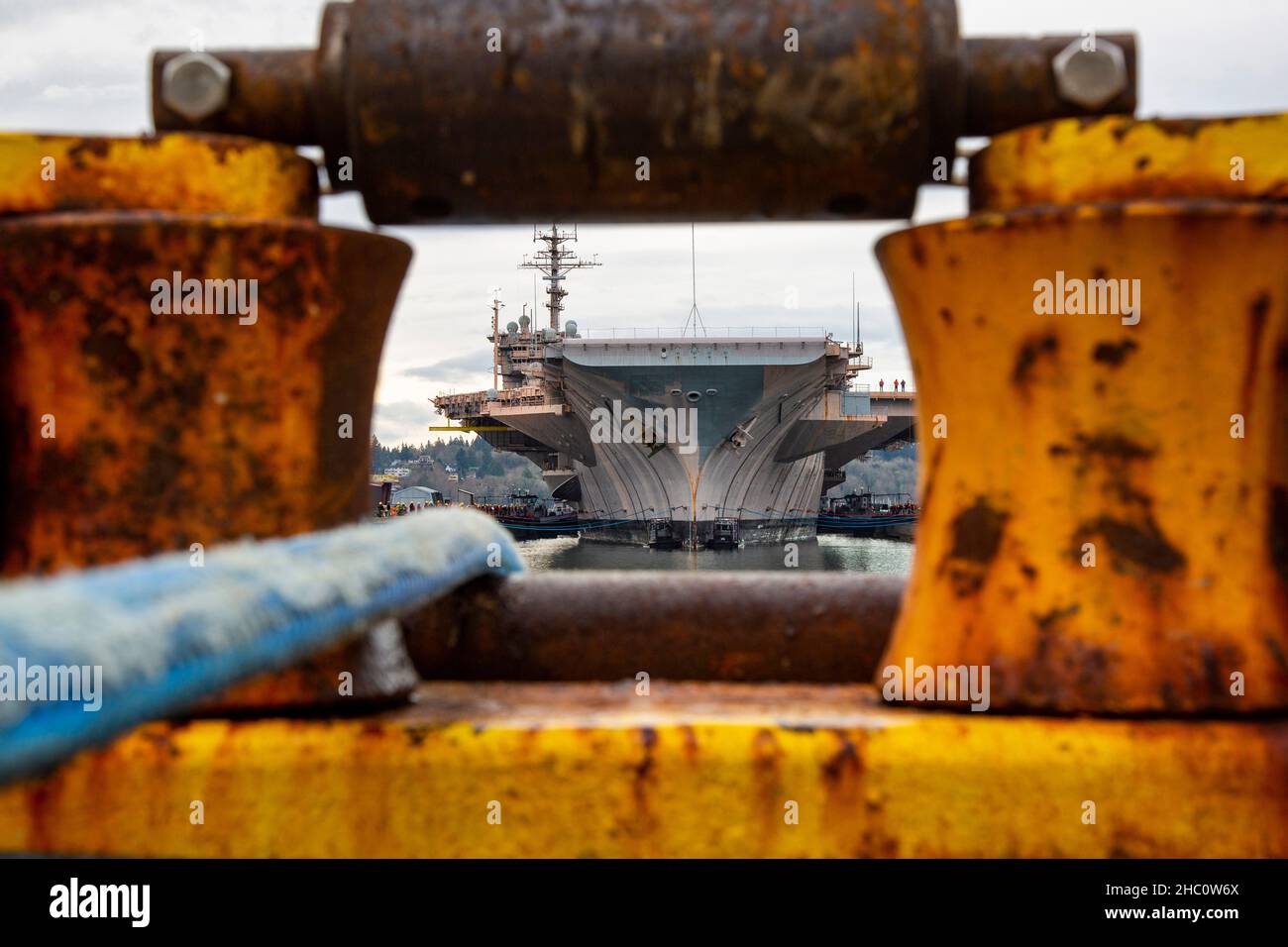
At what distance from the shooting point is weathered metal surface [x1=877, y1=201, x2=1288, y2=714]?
70.9 inches

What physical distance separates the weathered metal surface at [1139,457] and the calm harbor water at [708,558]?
33.8 metres

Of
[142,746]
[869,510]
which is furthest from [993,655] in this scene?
[869,510]

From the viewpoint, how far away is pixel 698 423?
37.5 m

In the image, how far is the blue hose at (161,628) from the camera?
3.05ft

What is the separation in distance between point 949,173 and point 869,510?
59118 mm

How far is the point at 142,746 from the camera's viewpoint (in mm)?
1830

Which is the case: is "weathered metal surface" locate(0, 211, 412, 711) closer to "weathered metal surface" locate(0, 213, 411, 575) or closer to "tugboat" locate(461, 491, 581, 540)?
"weathered metal surface" locate(0, 213, 411, 575)

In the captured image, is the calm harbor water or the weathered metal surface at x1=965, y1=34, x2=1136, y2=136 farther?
the calm harbor water

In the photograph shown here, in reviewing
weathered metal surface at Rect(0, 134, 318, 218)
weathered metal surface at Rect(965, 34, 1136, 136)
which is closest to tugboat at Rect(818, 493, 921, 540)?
weathered metal surface at Rect(965, 34, 1136, 136)

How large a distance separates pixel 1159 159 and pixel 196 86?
1.64 meters

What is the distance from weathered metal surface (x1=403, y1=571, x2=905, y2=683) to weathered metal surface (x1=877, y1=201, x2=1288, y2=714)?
0.67 meters

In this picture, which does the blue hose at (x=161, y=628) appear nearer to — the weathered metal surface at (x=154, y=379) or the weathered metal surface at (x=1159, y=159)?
the weathered metal surface at (x=154, y=379)
